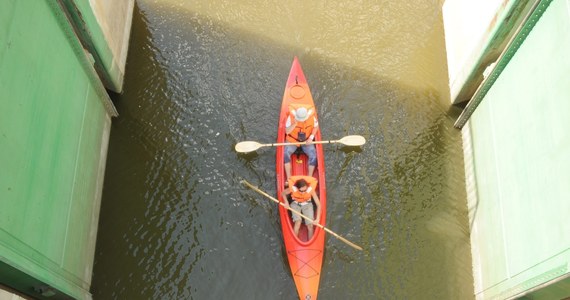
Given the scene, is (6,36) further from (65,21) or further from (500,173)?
(500,173)

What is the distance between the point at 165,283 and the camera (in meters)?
7.56

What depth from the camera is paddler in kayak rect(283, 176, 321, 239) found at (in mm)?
7637

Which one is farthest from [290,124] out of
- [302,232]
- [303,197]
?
[302,232]

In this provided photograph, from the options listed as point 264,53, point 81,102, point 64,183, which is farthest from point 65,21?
point 264,53

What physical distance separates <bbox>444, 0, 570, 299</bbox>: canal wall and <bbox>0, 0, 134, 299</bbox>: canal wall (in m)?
5.56

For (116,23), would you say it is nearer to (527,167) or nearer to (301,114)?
(301,114)

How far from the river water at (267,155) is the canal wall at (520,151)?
0.52 meters

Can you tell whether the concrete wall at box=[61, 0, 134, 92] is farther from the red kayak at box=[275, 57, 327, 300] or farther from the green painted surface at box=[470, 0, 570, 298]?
the green painted surface at box=[470, 0, 570, 298]

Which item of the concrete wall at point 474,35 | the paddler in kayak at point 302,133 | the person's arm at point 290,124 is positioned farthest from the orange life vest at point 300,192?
the concrete wall at point 474,35

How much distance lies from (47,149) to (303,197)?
11.1 ft

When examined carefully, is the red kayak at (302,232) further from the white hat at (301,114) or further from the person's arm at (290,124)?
the white hat at (301,114)

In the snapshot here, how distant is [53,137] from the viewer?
254 inches

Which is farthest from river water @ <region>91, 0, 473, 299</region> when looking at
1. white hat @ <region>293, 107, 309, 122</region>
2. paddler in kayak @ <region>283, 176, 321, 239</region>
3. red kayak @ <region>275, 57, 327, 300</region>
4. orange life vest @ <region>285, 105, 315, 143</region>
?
white hat @ <region>293, 107, 309, 122</region>

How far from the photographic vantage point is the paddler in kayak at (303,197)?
25.1ft
